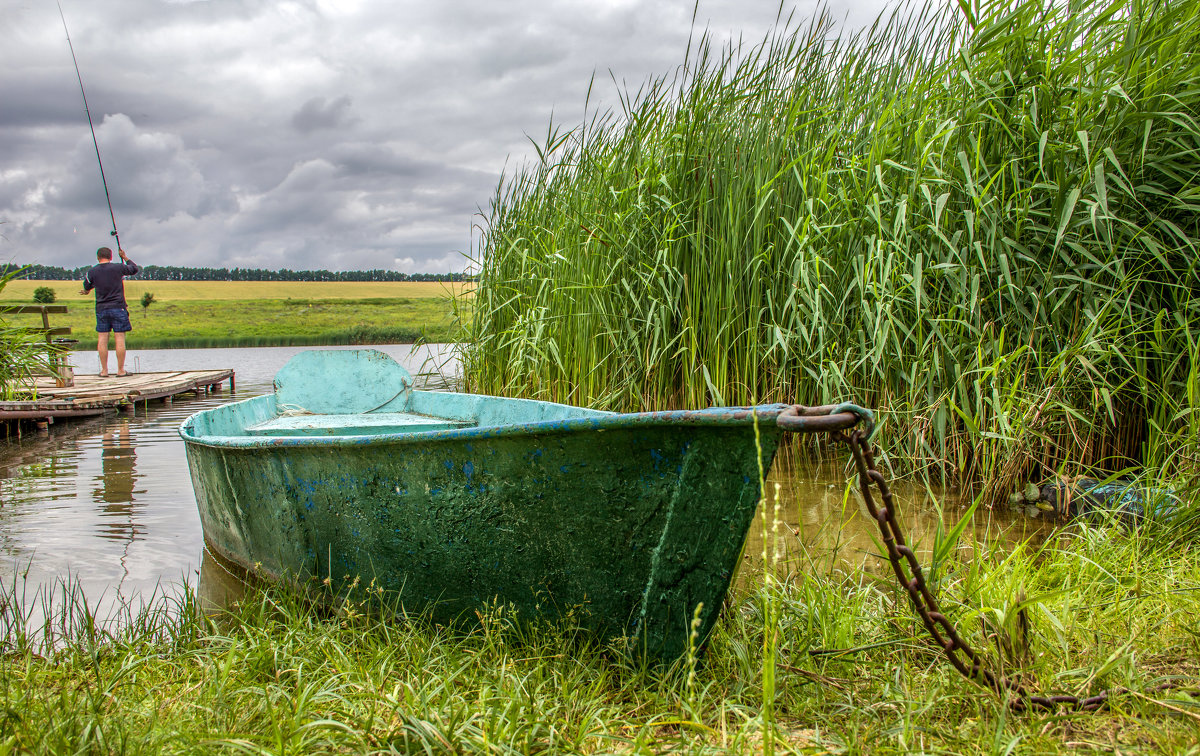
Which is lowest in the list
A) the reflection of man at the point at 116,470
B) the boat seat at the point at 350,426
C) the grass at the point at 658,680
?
the reflection of man at the point at 116,470

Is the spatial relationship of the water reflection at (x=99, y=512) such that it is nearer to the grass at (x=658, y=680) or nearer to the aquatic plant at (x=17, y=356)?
the aquatic plant at (x=17, y=356)

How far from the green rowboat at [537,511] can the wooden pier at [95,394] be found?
18.7 feet

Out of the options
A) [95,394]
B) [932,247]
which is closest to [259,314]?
[95,394]

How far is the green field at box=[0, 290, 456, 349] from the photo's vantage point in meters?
33.7

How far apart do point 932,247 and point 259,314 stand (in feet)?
149

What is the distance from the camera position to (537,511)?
6.24 feet

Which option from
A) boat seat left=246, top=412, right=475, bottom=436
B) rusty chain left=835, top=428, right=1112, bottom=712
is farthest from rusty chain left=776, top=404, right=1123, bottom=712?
boat seat left=246, top=412, right=475, bottom=436

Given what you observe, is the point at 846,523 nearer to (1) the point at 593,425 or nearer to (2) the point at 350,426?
(1) the point at 593,425

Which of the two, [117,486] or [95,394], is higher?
[95,394]

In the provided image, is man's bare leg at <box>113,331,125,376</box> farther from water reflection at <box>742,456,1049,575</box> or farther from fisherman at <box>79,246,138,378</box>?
water reflection at <box>742,456,1049,575</box>

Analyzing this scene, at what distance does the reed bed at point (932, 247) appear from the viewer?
3.05 metres

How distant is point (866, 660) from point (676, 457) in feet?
2.50

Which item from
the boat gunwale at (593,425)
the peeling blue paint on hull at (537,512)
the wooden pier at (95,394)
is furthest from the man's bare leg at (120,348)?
the boat gunwale at (593,425)

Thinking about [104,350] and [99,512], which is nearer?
[99,512]
